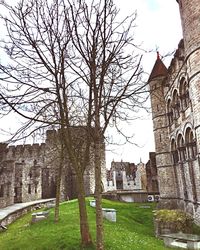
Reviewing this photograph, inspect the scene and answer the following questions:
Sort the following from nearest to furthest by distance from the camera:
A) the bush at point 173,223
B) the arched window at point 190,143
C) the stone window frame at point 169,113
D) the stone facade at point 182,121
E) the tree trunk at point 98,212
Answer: the tree trunk at point 98,212 < the bush at point 173,223 < the stone facade at point 182,121 < the arched window at point 190,143 < the stone window frame at point 169,113

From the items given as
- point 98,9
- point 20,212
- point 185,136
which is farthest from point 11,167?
point 98,9

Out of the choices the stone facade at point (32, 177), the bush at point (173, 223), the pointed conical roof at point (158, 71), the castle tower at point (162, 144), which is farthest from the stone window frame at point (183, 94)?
the stone facade at point (32, 177)

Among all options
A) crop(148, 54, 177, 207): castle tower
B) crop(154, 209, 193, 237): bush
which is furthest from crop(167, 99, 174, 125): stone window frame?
crop(154, 209, 193, 237): bush

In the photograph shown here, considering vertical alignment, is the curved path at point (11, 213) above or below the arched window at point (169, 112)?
below

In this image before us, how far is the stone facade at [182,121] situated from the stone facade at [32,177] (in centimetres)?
678

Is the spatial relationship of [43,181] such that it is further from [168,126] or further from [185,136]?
[185,136]

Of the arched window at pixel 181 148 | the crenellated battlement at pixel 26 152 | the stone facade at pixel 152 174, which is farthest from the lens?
the crenellated battlement at pixel 26 152

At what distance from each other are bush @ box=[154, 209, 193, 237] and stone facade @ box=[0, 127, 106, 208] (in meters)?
11.4

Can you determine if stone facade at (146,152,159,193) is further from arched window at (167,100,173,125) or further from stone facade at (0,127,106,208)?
arched window at (167,100,173,125)

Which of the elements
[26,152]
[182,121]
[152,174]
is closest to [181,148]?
[182,121]

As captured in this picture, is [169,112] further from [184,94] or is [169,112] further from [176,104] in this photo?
[184,94]

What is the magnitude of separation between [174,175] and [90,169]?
1686 centimetres

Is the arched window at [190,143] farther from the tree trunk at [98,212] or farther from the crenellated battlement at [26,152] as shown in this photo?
the crenellated battlement at [26,152]

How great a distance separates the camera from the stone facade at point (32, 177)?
89.6 ft
